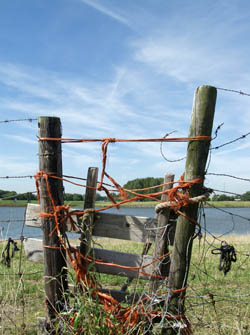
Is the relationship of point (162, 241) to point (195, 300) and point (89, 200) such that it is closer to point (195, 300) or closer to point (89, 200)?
point (89, 200)

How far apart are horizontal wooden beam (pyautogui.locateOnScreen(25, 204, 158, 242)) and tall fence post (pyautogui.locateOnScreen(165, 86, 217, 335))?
37 centimetres

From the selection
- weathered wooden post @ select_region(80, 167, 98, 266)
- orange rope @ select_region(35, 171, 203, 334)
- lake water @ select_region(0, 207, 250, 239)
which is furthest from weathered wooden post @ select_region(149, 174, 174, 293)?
weathered wooden post @ select_region(80, 167, 98, 266)

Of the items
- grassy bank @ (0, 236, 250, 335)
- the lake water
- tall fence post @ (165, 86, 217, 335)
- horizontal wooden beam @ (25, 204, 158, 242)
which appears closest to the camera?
tall fence post @ (165, 86, 217, 335)

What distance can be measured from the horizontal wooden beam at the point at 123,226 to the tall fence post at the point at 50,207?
0.23 meters

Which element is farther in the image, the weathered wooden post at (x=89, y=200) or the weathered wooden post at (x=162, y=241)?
the weathered wooden post at (x=89, y=200)

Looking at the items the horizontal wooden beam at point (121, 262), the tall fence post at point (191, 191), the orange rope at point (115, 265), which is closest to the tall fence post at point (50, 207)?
the orange rope at point (115, 265)

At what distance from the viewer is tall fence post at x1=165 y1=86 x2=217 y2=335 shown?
3.13 metres

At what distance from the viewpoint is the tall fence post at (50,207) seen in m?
3.65

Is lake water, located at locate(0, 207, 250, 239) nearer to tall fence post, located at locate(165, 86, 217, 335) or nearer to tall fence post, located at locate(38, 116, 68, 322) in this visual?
tall fence post, located at locate(165, 86, 217, 335)

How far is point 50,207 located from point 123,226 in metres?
0.81

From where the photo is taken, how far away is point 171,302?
3193mm

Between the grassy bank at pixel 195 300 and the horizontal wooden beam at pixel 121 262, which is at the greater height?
the horizontal wooden beam at pixel 121 262

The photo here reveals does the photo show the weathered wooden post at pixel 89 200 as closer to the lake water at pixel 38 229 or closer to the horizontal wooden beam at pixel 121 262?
the horizontal wooden beam at pixel 121 262

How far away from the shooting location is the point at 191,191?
3.19 meters
